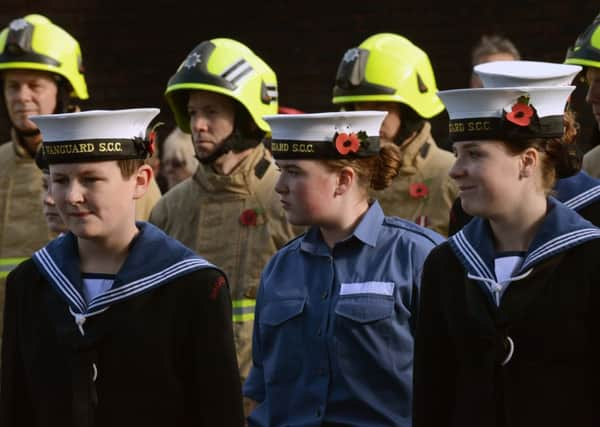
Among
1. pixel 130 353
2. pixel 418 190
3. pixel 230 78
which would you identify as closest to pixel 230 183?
pixel 230 78

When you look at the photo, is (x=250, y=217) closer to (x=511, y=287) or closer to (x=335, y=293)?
(x=335, y=293)

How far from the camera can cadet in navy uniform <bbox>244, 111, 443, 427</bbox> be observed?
5688 millimetres

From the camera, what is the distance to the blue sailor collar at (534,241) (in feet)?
15.6

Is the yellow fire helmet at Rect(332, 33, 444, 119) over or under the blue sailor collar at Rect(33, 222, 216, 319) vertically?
over

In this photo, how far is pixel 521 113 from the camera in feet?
16.0

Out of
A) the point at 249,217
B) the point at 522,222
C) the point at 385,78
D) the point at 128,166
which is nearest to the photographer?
the point at 522,222

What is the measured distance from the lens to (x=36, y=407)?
5.07 meters

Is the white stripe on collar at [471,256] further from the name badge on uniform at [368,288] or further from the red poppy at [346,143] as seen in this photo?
the red poppy at [346,143]

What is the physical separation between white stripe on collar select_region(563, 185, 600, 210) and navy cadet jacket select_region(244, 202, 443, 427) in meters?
0.55

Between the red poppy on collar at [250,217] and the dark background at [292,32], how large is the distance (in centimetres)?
331

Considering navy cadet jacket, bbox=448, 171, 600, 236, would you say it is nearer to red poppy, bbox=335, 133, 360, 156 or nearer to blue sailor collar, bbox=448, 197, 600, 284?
red poppy, bbox=335, 133, 360, 156

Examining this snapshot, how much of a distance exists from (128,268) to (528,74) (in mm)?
1410

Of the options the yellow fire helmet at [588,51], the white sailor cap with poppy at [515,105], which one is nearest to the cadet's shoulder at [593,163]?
the yellow fire helmet at [588,51]

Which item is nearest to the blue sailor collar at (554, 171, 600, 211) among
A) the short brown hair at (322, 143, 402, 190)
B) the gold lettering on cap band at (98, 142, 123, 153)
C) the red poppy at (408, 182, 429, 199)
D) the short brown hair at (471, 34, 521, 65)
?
the short brown hair at (322, 143, 402, 190)
